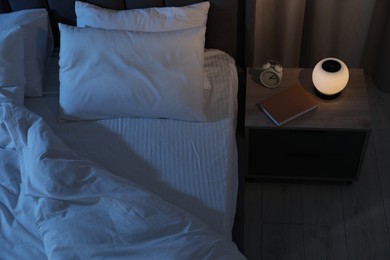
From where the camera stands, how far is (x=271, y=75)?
2.31 metres

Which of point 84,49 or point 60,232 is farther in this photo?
point 84,49

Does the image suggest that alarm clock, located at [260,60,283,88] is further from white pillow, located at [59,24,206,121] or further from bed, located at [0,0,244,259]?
white pillow, located at [59,24,206,121]

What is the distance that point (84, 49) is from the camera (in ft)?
6.92

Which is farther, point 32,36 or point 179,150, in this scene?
point 32,36

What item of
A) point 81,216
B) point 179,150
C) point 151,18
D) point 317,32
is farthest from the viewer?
point 317,32

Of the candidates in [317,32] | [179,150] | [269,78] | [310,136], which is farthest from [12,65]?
Result: [317,32]

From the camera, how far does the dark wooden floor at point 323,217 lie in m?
2.27

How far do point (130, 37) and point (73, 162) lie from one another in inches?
21.4

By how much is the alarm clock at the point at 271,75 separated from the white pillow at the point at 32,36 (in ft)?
3.07

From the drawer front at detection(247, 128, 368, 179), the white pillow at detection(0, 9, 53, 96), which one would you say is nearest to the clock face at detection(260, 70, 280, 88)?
the drawer front at detection(247, 128, 368, 179)

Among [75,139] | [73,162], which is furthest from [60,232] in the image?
[75,139]

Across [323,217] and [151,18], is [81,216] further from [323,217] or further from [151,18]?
[323,217]

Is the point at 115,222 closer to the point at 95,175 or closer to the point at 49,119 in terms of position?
the point at 95,175

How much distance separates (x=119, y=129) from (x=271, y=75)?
68 cm
